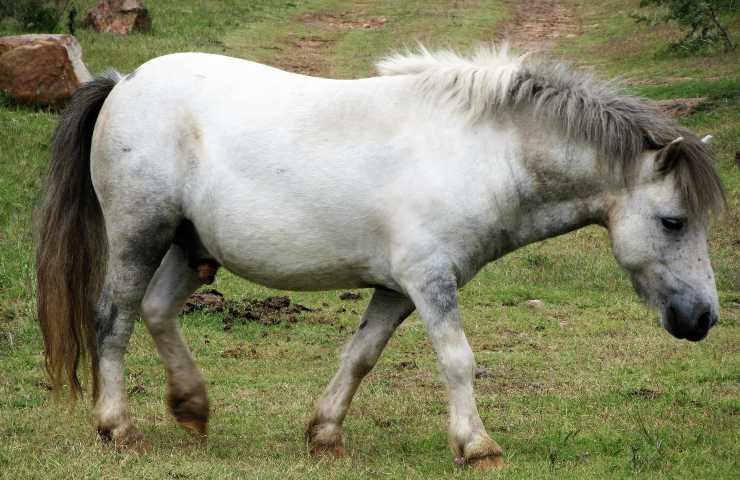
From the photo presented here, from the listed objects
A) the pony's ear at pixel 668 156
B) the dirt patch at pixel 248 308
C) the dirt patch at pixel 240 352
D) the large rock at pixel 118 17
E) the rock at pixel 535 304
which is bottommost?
the large rock at pixel 118 17

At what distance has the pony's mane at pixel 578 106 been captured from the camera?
5.11m

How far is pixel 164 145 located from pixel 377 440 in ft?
6.61

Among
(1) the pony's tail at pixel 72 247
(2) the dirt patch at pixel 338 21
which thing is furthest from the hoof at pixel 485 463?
(2) the dirt patch at pixel 338 21

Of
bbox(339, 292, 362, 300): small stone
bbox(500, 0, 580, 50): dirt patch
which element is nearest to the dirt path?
bbox(500, 0, 580, 50): dirt patch

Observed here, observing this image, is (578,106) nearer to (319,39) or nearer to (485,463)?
(485,463)

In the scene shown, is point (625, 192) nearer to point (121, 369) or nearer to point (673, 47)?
point (121, 369)

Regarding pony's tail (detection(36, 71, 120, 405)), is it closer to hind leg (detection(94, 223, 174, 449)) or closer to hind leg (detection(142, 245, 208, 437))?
hind leg (detection(94, 223, 174, 449))

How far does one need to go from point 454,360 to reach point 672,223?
1239 millimetres

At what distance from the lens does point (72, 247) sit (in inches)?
236

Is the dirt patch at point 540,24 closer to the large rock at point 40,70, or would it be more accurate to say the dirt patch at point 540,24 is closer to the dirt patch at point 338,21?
the dirt patch at point 338,21

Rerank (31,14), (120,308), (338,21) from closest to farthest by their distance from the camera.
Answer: (120,308)
(31,14)
(338,21)

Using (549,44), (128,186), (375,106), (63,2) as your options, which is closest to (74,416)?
(128,186)

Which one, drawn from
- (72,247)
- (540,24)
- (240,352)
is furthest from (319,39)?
(72,247)

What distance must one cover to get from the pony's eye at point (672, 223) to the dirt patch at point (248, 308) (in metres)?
4.42
